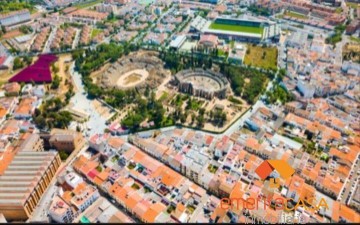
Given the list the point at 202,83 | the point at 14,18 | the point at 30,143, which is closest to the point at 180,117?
the point at 202,83

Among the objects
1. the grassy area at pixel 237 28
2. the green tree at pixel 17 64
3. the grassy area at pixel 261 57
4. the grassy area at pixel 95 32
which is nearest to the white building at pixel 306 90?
the grassy area at pixel 261 57

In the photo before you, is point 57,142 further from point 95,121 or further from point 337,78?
point 337,78

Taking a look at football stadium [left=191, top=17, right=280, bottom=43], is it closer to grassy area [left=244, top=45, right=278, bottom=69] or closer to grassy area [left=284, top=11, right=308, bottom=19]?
grassy area [left=244, top=45, right=278, bottom=69]

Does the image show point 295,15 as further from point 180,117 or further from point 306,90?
point 180,117

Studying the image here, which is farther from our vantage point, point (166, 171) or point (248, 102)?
point (248, 102)

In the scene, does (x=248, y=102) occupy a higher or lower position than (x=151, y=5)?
lower

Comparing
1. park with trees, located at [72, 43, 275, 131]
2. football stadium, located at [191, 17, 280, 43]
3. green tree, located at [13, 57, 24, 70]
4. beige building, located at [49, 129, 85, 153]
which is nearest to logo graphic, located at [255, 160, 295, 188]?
park with trees, located at [72, 43, 275, 131]

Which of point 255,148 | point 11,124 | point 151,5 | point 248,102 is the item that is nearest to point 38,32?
point 151,5
